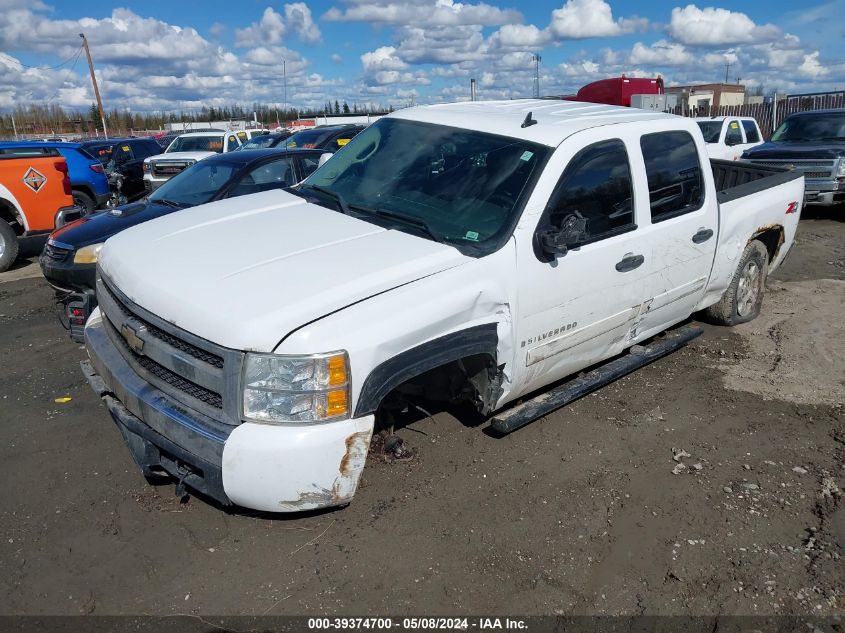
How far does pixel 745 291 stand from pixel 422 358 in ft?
14.5

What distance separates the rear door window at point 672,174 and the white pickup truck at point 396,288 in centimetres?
2

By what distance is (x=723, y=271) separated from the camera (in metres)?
5.31

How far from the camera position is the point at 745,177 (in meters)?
6.93

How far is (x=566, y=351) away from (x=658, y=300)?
103cm

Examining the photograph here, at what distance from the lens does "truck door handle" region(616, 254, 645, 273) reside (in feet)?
13.2

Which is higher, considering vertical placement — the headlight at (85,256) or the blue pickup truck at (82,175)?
the blue pickup truck at (82,175)

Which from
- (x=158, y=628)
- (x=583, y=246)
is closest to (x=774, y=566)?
(x=583, y=246)

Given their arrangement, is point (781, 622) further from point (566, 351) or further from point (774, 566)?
point (566, 351)

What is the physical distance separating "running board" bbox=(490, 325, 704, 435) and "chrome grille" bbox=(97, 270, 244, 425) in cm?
161

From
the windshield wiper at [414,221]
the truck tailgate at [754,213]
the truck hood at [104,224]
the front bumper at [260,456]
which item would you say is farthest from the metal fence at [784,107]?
the front bumper at [260,456]

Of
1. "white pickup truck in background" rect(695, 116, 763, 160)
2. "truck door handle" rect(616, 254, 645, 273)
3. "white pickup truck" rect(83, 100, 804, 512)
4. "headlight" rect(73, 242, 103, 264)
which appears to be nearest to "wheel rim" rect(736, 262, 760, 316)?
"white pickup truck" rect(83, 100, 804, 512)

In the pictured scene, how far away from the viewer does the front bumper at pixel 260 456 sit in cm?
268

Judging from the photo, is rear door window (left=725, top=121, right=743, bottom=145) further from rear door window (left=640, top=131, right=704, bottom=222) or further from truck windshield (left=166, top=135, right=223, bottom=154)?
truck windshield (left=166, top=135, right=223, bottom=154)

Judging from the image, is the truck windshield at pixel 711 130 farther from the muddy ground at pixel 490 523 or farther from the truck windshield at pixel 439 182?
the truck windshield at pixel 439 182
